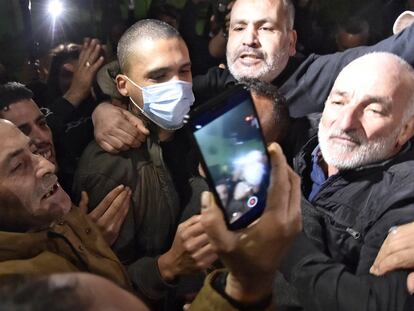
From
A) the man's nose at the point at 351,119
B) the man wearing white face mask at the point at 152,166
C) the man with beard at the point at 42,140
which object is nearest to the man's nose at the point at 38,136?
the man with beard at the point at 42,140

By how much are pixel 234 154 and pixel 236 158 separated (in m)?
0.01

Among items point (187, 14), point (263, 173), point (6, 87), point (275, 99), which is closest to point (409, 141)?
point (275, 99)

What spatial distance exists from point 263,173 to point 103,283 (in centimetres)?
45

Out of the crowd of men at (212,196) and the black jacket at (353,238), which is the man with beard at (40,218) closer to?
the crowd of men at (212,196)

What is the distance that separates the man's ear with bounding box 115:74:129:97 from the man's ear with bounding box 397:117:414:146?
132 cm

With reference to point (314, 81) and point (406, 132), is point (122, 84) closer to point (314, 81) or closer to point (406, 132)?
point (314, 81)


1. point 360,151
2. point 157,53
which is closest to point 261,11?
point 157,53

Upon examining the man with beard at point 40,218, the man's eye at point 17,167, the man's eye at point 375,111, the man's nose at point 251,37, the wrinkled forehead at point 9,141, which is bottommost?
the man with beard at point 40,218

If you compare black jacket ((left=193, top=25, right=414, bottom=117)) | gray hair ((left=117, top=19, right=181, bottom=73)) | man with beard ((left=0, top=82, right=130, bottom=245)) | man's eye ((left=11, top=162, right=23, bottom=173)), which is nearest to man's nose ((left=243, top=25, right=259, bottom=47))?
black jacket ((left=193, top=25, right=414, bottom=117))

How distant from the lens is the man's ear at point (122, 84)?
230 centimetres

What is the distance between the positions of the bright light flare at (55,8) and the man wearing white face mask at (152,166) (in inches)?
63.2

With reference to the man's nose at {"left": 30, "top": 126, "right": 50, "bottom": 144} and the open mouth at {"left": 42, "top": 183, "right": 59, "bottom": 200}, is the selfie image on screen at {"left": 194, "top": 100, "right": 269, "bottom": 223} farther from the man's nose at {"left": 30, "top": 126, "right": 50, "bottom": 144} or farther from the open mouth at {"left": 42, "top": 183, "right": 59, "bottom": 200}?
the man's nose at {"left": 30, "top": 126, "right": 50, "bottom": 144}

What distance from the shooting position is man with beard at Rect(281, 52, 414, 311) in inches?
57.7

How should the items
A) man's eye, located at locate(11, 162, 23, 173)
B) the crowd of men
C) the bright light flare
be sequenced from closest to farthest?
1. the crowd of men
2. man's eye, located at locate(11, 162, 23, 173)
3. the bright light flare
